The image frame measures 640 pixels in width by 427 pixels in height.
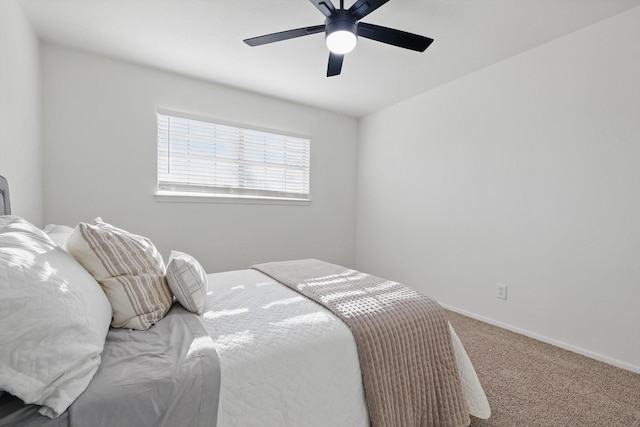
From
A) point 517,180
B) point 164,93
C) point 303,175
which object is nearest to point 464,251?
point 517,180

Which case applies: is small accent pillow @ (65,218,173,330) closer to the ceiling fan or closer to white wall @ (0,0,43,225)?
white wall @ (0,0,43,225)

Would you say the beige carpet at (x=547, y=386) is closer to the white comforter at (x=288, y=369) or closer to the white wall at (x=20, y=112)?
the white comforter at (x=288, y=369)

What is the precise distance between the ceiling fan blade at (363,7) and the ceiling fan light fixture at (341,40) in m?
0.10

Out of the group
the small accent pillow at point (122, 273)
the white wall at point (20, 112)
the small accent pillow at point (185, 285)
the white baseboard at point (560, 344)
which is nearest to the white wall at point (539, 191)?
the white baseboard at point (560, 344)

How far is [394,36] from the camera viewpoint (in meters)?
1.88

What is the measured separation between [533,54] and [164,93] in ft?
10.7

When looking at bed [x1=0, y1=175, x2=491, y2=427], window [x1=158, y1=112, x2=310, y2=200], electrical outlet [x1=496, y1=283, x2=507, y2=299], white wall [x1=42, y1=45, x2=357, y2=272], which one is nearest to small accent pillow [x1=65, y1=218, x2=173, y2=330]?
bed [x1=0, y1=175, x2=491, y2=427]

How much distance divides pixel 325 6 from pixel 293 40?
0.85m

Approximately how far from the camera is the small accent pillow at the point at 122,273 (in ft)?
3.72

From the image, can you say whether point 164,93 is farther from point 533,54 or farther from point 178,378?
point 533,54

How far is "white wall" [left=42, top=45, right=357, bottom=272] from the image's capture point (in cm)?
263

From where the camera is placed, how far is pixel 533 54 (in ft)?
8.30

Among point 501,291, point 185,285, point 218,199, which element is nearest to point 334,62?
point 185,285

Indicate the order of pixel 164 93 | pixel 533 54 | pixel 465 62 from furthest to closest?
pixel 164 93 → pixel 465 62 → pixel 533 54
